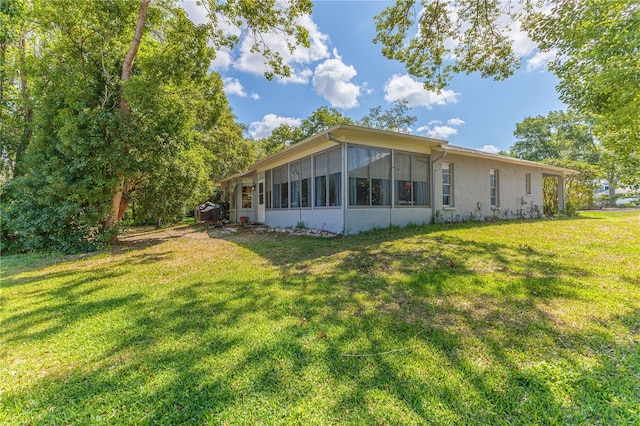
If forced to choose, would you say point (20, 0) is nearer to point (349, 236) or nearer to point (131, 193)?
point (131, 193)

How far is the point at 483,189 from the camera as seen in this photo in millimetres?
11914

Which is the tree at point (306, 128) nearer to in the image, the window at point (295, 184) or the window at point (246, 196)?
the window at point (246, 196)

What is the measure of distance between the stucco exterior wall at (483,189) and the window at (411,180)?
1.68ft

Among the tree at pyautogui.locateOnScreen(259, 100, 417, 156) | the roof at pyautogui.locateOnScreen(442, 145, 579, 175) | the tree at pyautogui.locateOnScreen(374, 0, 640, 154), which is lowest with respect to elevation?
the roof at pyautogui.locateOnScreen(442, 145, 579, 175)

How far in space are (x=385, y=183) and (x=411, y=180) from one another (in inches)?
48.1

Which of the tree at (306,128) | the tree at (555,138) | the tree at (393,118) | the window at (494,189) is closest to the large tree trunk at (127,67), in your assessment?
the tree at (306,128)

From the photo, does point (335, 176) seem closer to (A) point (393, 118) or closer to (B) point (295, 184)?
(B) point (295, 184)

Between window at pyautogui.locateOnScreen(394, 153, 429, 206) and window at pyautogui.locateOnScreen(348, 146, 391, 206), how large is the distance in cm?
46

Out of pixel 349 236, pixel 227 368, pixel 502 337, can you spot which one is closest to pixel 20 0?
pixel 349 236

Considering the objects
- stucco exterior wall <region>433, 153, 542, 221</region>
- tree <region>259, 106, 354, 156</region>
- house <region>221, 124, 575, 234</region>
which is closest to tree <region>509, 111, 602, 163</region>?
house <region>221, 124, 575, 234</region>

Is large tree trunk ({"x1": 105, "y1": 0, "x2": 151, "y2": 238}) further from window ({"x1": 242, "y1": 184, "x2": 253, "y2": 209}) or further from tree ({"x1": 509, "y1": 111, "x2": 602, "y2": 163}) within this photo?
tree ({"x1": 509, "y1": 111, "x2": 602, "y2": 163})

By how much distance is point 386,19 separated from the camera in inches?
347

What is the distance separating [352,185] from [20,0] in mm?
12139

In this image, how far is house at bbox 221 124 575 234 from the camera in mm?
8695
